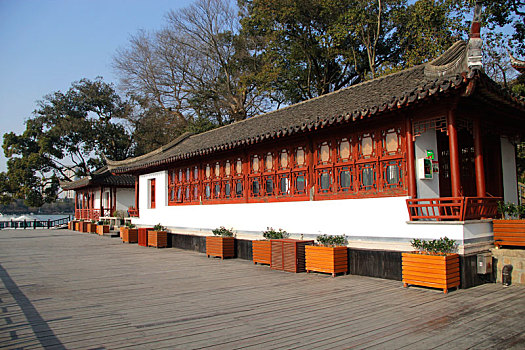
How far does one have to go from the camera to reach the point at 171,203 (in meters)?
15.3

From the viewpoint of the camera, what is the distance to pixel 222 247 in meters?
11.0

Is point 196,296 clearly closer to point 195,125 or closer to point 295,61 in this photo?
point 295,61

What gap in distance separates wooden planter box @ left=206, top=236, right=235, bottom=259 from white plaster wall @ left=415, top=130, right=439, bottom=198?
556 cm

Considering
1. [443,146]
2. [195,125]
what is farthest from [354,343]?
[195,125]

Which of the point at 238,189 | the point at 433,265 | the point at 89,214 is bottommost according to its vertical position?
the point at 433,265

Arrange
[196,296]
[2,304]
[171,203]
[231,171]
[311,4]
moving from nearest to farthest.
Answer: [2,304] → [196,296] → [231,171] → [171,203] → [311,4]

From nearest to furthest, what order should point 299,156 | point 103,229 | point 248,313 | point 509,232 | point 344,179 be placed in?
point 248,313, point 509,232, point 344,179, point 299,156, point 103,229

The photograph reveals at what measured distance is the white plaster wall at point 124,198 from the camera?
26.8 metres

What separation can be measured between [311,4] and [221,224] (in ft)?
48.7

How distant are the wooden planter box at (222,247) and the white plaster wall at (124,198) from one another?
55.8 feet

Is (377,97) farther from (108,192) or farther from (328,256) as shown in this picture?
(108,192)

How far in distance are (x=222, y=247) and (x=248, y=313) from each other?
5832mm

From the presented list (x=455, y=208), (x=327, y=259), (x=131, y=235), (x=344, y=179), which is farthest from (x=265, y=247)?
(x=131, y=235)

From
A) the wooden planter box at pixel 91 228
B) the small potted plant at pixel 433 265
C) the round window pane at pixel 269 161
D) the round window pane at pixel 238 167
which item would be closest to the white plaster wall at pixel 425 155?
the small potted plant at pixel 433 265
